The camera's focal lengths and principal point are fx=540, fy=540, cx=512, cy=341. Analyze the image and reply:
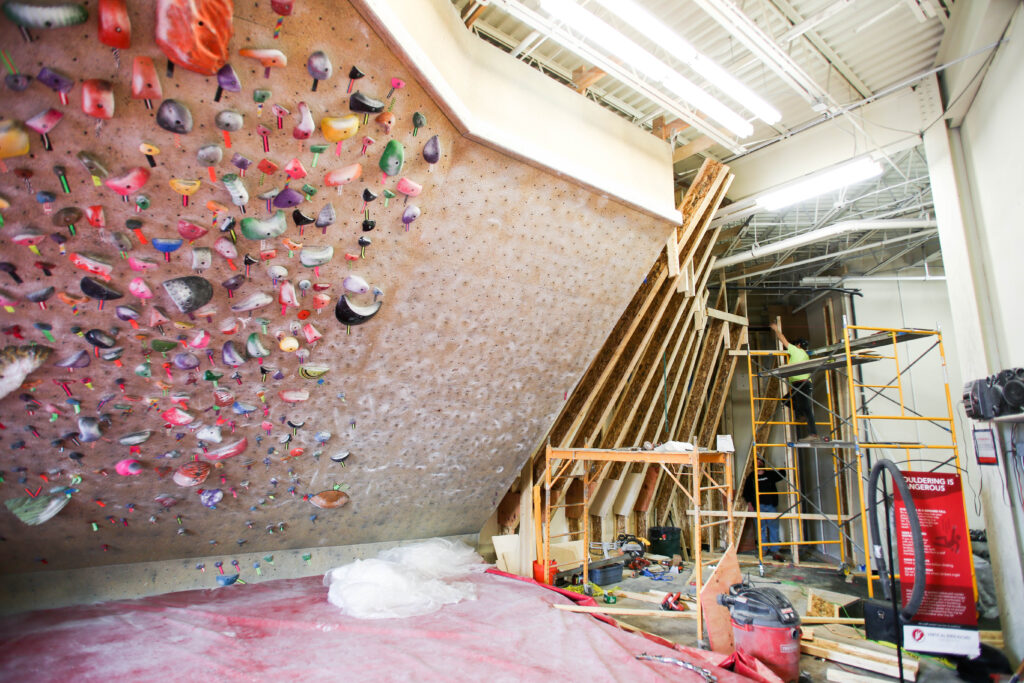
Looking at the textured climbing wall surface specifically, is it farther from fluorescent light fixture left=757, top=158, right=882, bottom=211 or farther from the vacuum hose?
the vacuum hose

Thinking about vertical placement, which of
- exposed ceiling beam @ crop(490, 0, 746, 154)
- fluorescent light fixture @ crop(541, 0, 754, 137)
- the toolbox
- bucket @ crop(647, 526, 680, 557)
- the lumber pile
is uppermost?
exposed ceiling beam @ crop(490, 0, 746, 154)

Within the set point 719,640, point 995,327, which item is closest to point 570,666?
point 719,640

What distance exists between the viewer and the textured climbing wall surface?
1918mm

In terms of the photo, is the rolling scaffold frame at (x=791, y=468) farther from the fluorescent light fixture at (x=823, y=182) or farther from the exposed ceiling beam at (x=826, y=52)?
the exposed ceiling beam at (x=826, y=52)

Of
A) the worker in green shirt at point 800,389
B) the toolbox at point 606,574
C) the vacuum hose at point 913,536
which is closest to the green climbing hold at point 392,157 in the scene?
the vacuum hose at point 913,536

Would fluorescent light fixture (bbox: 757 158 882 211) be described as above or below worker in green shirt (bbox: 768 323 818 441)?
above

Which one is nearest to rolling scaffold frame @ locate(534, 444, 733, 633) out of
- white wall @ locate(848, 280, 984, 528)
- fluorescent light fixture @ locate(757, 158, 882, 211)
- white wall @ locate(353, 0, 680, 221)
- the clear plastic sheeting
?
the clear plastic sheeting

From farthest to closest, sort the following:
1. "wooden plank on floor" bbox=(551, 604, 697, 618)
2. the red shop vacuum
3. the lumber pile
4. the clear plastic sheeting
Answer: "wooden plank on floor" bbox=(551, 604, 697, 618)
the clear plastic sheeting
the lumber pile
the red shop vacuum

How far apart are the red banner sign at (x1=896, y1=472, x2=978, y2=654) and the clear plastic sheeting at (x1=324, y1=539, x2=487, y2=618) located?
2.96m

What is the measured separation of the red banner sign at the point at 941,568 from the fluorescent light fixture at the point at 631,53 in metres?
2.71

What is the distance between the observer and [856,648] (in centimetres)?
338

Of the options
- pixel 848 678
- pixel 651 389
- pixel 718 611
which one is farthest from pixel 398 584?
pixel 651 389

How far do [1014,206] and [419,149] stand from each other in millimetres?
3562

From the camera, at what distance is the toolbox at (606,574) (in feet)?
16.5
